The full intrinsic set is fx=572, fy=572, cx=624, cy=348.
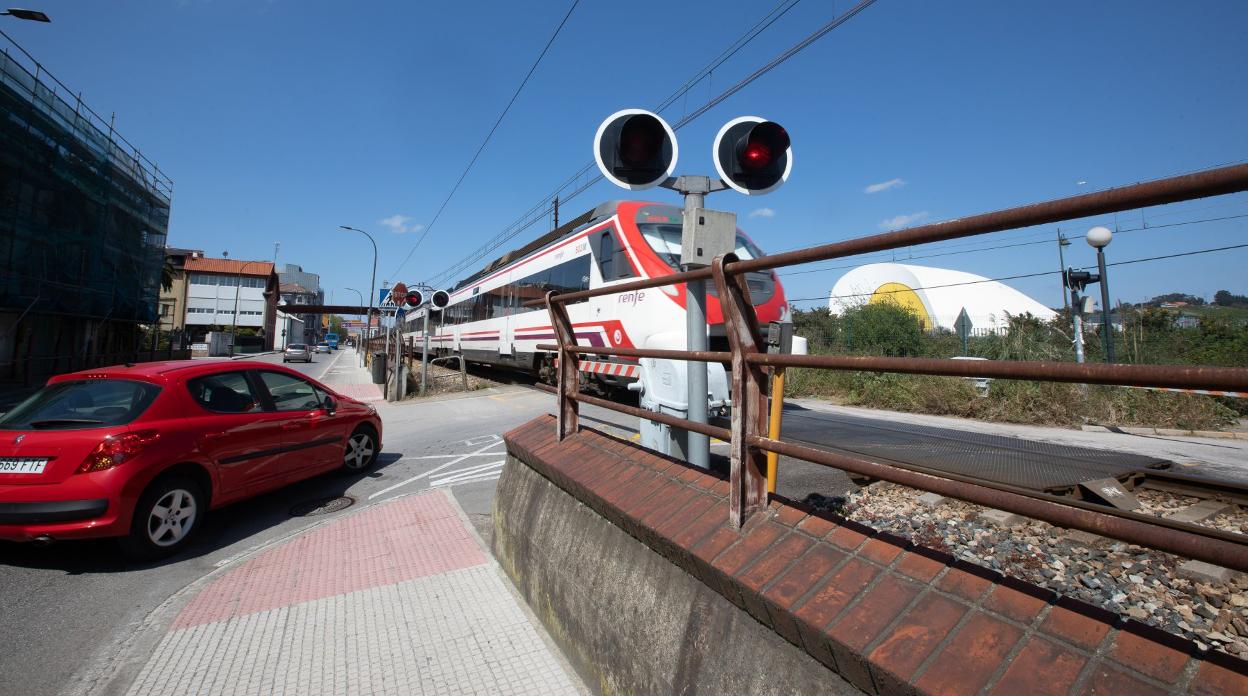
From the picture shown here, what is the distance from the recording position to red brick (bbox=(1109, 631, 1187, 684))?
1055 millimetres

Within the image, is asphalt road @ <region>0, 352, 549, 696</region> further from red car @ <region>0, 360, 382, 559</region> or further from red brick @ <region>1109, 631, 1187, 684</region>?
red brick @ <region>1109, 631, 1187, 684</region>

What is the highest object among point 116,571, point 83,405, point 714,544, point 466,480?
point 83,405

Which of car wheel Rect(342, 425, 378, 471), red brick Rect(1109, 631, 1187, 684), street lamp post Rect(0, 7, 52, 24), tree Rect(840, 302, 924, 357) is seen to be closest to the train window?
car wheel Rect(342, 425, 378, 471)

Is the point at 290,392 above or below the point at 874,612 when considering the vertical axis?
above

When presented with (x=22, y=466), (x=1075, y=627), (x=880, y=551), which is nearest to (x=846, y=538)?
(x=880, y=551)

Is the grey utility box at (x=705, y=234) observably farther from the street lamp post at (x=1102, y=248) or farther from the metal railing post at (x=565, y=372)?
the street lamp post at (x=1102, y=248)

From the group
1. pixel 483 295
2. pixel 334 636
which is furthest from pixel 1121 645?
pixel 483 295

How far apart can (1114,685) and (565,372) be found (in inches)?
106

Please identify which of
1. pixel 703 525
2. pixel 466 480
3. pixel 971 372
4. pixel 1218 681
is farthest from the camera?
pixel 466 480

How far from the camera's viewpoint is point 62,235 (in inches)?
755

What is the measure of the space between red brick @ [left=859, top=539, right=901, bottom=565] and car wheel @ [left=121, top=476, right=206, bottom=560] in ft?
15.5

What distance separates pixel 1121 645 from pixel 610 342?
341 inches

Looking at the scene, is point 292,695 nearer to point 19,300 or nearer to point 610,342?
point 610,342

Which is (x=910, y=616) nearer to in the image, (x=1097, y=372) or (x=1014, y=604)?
(x=1014, y=604)
